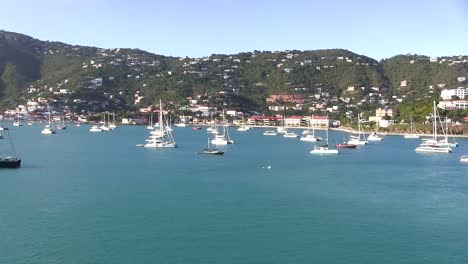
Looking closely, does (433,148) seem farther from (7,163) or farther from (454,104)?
(454,104)

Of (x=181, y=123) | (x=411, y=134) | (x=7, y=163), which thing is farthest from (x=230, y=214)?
(x=181, y=123)

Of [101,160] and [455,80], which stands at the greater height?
[455,80]

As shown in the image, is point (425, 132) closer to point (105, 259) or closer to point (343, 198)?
point (343, 198)

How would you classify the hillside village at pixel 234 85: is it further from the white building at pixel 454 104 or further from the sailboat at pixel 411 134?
the sailboat at pixel 411 134

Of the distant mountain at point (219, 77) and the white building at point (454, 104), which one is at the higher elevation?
the distant mountain at point (219, 77)

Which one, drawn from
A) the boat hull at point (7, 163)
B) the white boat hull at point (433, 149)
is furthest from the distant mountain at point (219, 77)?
the boat hull at point (7, 163)

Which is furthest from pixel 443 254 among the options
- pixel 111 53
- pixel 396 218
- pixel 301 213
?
pixel 111 53
